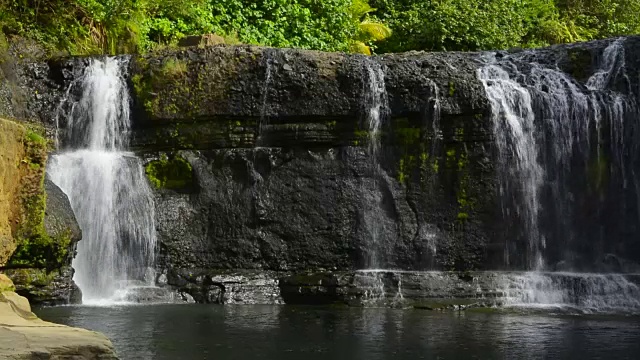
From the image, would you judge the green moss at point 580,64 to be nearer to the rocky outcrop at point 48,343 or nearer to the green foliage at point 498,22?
the green foliage at point 498,22

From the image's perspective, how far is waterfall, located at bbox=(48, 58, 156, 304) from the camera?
486 inches

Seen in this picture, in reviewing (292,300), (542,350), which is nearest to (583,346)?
(542,350)

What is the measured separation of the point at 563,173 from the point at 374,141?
Answer: 308 cm

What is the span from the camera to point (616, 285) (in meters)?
12.0

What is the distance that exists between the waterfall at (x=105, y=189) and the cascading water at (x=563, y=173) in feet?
18.8

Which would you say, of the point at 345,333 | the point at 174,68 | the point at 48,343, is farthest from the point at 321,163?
the point at 48,343

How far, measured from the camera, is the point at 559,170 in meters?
13.5

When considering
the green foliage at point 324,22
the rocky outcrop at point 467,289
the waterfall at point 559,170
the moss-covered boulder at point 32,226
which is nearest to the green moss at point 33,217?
the moss-covered boulder at point 32,226

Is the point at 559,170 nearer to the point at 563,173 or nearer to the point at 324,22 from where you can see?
the point at 563,173

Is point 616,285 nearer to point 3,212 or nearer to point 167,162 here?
point 167,162

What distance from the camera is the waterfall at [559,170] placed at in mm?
13242

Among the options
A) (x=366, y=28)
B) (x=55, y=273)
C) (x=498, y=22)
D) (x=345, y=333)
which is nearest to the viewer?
(x=345, y=333)

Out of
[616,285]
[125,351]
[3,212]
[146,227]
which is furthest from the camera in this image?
[146,227]

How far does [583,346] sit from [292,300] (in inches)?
209
